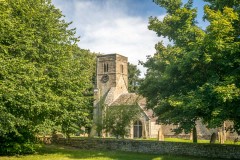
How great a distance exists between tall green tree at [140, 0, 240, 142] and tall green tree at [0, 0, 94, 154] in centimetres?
691

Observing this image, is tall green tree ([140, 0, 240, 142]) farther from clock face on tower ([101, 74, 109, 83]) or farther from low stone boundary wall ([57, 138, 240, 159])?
clock face on tower ([101, 74, 109, 83])

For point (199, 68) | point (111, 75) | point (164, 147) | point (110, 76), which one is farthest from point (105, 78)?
point (199, 68)

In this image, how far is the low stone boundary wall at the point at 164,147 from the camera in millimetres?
19594

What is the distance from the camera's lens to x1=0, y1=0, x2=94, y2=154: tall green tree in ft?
50.1

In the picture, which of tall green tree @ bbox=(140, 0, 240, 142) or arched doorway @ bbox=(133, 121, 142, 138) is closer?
tall green tree @ bbox=(140, 0, 240, 142)

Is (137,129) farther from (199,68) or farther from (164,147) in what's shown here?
(199,68)

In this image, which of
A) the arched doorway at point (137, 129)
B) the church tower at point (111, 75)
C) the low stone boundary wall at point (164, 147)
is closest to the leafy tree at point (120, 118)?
the low stone boundary wall at point (164, 147)

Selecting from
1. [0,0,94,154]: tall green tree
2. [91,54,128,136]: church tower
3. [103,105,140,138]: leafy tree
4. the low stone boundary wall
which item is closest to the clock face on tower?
[91,54,128,136]: church tower

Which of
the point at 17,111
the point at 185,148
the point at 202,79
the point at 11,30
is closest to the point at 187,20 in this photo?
the point at 202,79

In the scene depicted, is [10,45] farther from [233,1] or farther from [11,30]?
[233,1]

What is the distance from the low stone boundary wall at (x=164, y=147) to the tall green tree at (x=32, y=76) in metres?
4.83

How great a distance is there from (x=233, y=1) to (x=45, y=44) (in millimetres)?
12907

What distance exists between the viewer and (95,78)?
187ft

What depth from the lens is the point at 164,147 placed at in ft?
72.6
